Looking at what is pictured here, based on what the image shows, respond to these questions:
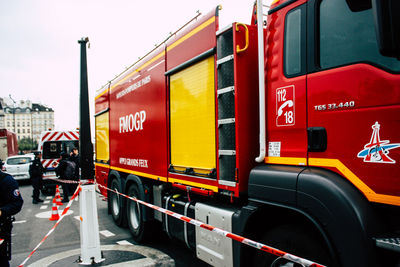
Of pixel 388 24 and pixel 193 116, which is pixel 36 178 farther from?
pixel 388 24

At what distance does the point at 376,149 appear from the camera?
6.81 feet

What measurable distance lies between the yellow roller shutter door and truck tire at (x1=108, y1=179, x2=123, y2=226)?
Result: 9.52 ft

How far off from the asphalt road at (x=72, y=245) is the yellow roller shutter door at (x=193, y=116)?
5.71 ft

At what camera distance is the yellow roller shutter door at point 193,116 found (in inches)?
143

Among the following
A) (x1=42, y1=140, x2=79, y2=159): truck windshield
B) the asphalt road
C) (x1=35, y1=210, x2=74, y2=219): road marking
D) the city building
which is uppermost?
the city building

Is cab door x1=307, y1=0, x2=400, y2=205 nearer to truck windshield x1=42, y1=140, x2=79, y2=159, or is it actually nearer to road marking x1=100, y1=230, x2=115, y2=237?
road marking x1=100, y1=230, x2=115, y2=237

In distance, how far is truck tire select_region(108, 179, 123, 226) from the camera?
22.5ft

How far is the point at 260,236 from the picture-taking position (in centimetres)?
301

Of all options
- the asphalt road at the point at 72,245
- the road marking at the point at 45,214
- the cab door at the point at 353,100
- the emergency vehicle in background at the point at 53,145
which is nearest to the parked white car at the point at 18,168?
the emergency vehicle in background at the point at 53,145

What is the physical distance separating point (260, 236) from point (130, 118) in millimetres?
3863

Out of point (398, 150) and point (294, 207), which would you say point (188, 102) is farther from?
point (398, 150)

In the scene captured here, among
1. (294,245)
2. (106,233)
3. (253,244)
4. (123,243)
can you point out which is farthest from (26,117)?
(294,245)

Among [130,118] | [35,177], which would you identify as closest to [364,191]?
[130,118]

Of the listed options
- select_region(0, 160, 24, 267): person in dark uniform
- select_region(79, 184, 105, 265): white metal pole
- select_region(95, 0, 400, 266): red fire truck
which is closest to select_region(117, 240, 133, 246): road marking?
select_region(79, 184, 105, 265): white metal pole
